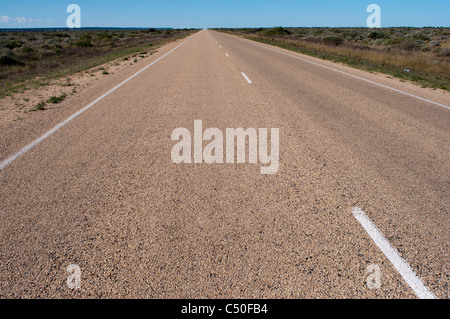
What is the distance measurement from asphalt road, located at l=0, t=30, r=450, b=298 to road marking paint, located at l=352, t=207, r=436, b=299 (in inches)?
0.5

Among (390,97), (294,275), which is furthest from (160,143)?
(390,97)

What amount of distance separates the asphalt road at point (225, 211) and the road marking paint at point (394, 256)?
0.04 ft

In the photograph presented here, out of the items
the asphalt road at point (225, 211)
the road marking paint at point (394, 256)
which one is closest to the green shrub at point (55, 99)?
the asphalt road at point (225, 211)

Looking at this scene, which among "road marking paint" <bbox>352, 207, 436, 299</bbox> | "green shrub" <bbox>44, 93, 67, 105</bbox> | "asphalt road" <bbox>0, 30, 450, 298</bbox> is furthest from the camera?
"green shrub" <bbox>44, 93, 67, 105</bbox>

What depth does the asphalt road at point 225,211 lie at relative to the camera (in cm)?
234

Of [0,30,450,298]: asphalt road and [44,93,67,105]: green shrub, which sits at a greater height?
[44,93,67,105]: green shrub

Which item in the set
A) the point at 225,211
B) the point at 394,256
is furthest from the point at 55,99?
the point at 394,256

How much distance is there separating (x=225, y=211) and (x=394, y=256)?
161cm

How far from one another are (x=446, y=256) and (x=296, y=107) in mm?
5055

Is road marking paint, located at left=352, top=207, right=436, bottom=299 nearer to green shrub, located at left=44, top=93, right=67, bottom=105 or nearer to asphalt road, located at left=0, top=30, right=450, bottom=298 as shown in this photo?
asphalt road, located at left=0, top=30, right=450, bottom=298

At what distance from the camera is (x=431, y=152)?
15.4ft

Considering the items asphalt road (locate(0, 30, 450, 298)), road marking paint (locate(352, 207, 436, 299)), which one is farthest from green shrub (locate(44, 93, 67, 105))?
road marking paint (locate(352, 207, 436, 299))

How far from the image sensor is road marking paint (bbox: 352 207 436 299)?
2230 millimetres

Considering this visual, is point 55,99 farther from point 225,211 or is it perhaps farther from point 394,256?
point 394,256
